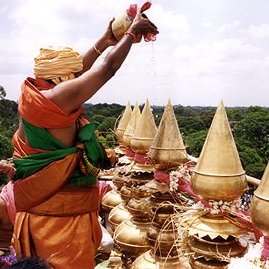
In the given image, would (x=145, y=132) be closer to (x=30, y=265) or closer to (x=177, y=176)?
(x=177, y=176)

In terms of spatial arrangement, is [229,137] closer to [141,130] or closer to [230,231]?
[230,231]

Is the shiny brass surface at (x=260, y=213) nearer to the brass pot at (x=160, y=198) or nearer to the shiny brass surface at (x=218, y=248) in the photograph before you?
the shiny brass surface at (x=218, y=248)

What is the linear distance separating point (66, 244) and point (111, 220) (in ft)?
3.49

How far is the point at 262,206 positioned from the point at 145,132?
148cm

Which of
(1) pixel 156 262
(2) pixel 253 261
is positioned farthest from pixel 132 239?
(2) pixel 253 261

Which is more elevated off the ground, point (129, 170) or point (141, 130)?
point (141, 130)

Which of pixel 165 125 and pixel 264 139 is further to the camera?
pixel 264 139

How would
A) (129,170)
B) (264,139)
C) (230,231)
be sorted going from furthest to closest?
1. (264,139)
2. (129,170)
3. (230,231)

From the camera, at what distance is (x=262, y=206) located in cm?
133

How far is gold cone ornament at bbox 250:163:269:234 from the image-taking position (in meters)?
1.32

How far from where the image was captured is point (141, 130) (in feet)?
9.10

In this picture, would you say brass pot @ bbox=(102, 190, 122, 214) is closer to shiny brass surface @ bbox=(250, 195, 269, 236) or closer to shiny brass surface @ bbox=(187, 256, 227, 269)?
shiny brass surface @ bbox=(187, 256, 227, 269)

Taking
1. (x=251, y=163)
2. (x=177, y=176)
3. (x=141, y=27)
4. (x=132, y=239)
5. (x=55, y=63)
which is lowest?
(x=251, y=163)

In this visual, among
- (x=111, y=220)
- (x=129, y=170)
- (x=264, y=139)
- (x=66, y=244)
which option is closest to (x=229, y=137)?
(x=66, y=244)
